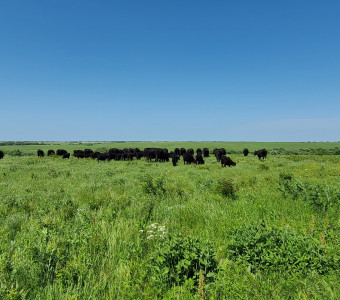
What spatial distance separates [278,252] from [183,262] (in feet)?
5.39

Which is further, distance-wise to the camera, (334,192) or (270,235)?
(334,192)

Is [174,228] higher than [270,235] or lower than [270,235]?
lower

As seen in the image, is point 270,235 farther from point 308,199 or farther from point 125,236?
point 308,199

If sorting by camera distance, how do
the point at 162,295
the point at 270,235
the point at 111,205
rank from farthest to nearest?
the point at 111,205 < the point at 270,235 < the point at 162,295

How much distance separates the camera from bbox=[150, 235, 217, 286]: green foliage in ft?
9.35

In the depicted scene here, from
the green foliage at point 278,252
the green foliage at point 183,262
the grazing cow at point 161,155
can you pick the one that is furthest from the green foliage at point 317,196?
the grazing cow at point 161,155

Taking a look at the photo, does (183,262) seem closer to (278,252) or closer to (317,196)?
(278,252)

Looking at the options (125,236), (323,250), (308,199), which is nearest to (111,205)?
(125,236)

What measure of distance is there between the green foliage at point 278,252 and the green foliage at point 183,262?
1.90ft

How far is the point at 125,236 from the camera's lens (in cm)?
438

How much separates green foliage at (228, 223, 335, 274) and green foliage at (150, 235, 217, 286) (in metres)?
0.58

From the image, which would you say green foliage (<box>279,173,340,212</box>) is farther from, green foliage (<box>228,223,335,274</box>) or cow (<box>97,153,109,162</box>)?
cow (<box>97,153,109,162</box>)

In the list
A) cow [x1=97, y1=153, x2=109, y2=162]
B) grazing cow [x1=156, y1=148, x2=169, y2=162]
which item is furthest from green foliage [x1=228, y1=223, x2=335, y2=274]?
cow [x1=97, y1=153, x2=109, y2=162]

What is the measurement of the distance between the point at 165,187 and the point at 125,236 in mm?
5594
